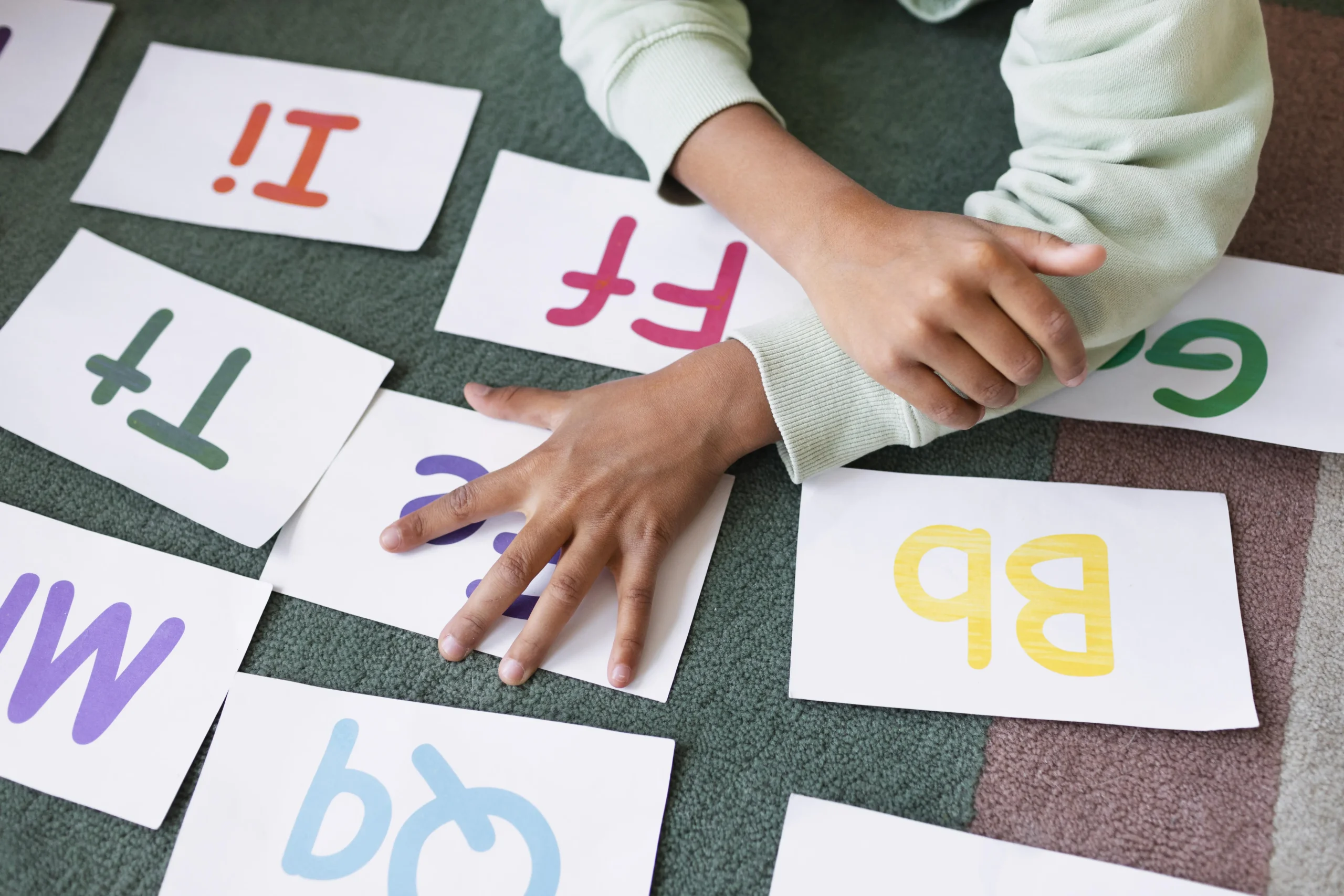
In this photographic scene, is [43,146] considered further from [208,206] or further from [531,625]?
[531,625]

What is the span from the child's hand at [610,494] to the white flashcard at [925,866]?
14 cm

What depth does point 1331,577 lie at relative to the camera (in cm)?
58

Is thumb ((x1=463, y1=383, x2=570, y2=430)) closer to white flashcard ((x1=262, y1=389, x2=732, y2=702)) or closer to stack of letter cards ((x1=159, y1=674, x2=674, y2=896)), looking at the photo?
white flashcard ((x1=262, y1=389, x2=732, y2=702))

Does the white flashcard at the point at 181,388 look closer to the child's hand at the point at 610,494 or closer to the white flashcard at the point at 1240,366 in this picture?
the child's hand at the point at 610,494

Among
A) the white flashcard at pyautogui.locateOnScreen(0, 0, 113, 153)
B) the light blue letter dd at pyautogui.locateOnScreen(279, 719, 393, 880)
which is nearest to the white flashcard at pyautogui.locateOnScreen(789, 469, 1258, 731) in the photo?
the light blue letter dd at pyautogui.locateOnScreen(279, 719, 393, 880)

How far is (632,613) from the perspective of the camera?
55 cm

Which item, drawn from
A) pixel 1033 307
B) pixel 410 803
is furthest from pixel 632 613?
pixel 1033 307

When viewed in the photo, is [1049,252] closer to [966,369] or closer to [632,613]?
[966,369]

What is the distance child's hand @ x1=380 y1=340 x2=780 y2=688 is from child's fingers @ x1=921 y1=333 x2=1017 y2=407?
0.11 meters

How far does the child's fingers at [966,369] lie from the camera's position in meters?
0.53

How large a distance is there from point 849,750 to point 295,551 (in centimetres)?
35

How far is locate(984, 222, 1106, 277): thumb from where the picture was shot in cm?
47

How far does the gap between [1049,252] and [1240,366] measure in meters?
0.24

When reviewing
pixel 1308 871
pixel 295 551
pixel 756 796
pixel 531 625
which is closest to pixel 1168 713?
pixel 1308 871
